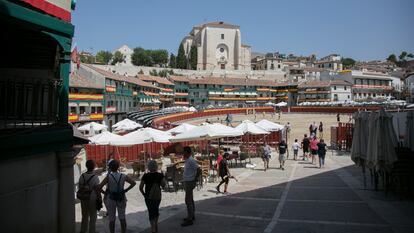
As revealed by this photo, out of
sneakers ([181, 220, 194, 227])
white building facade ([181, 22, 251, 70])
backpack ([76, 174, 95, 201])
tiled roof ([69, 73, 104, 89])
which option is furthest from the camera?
white building facade ([181, 22, 251, 70])

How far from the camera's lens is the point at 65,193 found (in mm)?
7707

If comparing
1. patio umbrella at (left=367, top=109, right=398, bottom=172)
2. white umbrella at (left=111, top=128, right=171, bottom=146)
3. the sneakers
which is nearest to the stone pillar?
the sneakers

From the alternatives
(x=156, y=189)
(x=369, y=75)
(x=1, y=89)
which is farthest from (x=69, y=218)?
(x=369, y=75)

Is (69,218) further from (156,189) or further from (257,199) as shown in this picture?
(257,199)

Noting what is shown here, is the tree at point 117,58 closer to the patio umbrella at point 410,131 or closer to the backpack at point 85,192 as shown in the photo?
the patio umbrella at point 410,131

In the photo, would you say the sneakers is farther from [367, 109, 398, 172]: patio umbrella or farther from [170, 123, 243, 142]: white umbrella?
[170, 123, 243, 142]: white umbrella

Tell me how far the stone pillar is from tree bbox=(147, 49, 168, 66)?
143907mm

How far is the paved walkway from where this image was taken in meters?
9.57

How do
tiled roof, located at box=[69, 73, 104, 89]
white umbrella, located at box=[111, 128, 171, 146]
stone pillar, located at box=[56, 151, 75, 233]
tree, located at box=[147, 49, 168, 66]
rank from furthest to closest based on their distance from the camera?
tree, located at box=[147, 49, 168, 66] < tiled roof, located at box=[69, 73, 104, 89] < white umbrella, located at box=[111, 128, 171, 146] < stone pillar, located at box=[56, 151, 75, 233]

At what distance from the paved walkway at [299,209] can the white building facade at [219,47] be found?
4956 inches

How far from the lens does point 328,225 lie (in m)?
9.64

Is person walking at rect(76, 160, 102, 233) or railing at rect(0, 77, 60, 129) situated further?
person walking at rect(76, 160, 102, 233)

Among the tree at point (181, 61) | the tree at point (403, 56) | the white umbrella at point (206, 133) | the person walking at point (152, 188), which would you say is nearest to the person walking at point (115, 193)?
the person walking at point (152, 188)

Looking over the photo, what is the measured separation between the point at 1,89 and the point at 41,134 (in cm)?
113
